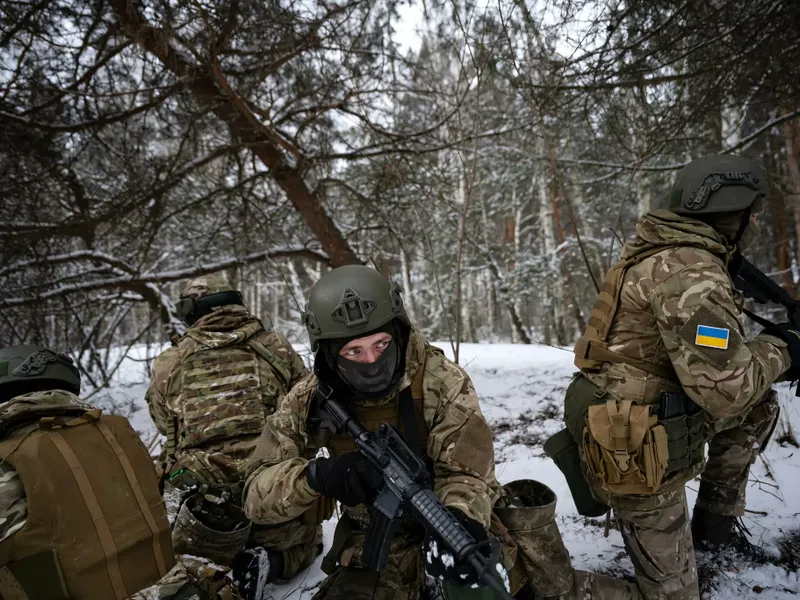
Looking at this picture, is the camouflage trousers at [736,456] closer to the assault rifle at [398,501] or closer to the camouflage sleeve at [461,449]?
the camouflage sleeve at [461,449]

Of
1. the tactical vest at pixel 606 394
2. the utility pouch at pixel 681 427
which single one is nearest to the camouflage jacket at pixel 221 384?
the tactical vest at pixel 606 394

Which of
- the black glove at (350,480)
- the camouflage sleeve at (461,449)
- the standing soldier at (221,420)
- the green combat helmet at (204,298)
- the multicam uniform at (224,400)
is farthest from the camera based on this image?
the green combat helmet at (204,298)

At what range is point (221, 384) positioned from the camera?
310 cm

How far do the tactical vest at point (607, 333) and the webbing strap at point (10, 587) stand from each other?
93.4 inches

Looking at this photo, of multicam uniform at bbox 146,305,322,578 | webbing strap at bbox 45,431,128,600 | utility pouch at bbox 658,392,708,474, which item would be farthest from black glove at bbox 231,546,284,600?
utility pouch at bbox 658,392,708,474

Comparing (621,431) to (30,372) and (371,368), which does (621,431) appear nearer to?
(371,368)

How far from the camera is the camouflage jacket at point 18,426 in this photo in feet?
4.81

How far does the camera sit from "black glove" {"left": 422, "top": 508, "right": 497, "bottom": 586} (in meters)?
1.54

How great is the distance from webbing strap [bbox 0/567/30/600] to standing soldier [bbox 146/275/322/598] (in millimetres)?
1103

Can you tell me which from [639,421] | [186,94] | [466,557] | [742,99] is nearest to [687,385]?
[639,421]

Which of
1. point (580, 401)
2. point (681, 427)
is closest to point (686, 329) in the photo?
point (681, 427)

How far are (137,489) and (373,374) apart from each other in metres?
1.01

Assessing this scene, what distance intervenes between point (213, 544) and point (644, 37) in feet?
14.5

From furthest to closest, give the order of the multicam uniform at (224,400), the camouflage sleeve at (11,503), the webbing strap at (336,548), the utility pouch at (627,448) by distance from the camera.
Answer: the multicam uniform at (224,400), the webbing strap at (336,548), the utility pouch at (627,448), the camouflage sleeve at (11,503)
